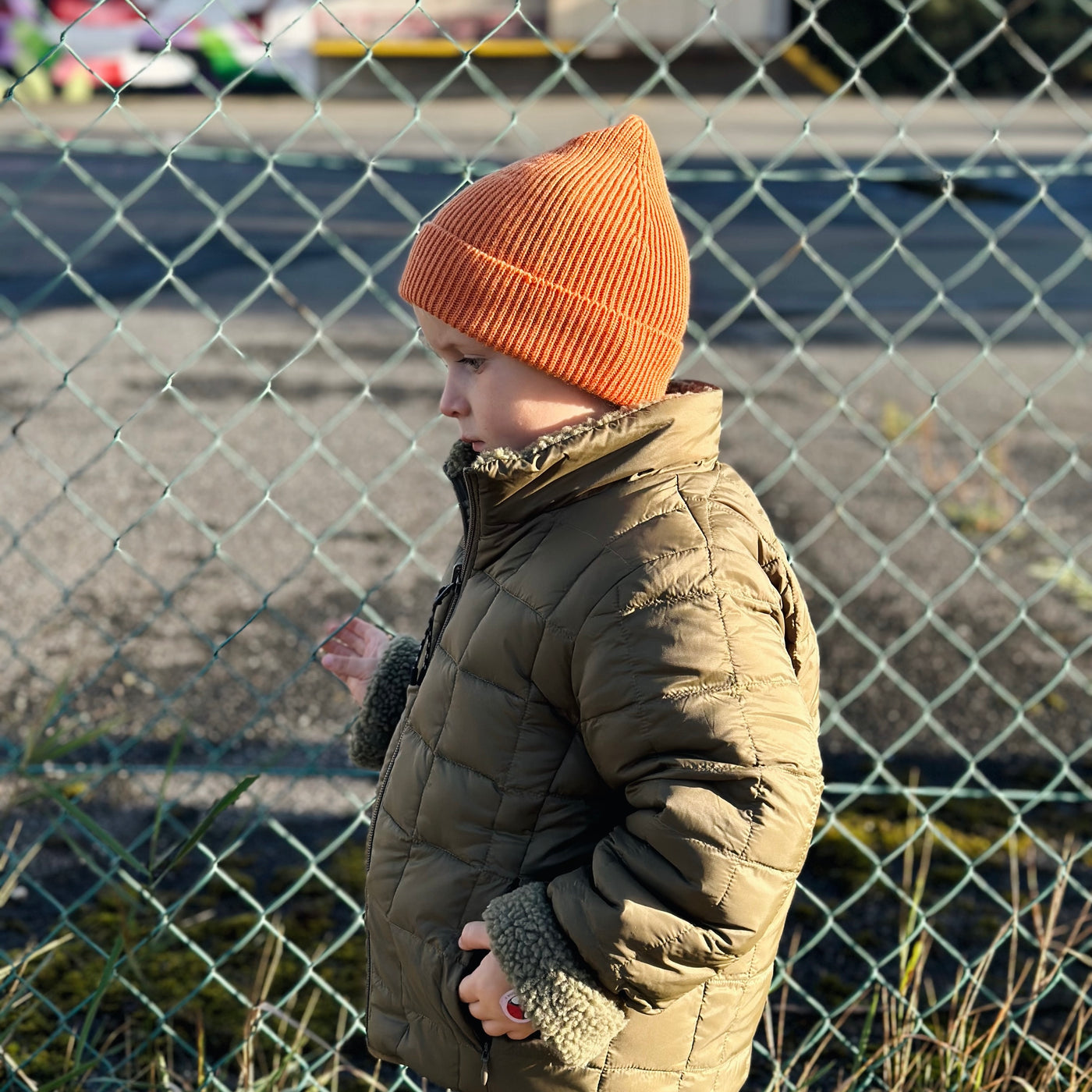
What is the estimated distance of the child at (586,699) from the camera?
1255 mm

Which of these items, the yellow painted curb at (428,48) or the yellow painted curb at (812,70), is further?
the yellow painted curb at (812,70)

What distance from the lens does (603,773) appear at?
1330 millimetres

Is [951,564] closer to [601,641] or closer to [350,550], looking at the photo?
[350,550]

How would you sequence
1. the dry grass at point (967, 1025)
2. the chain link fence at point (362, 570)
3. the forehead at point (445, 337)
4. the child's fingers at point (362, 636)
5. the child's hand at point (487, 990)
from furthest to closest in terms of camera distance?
the chain link fence at point (362, 570)
the dry grass at point (967, 1025)
the child's fingers at point (362, 636)
the forehead at point (445, 337)
the child's hand at point (487, 990)

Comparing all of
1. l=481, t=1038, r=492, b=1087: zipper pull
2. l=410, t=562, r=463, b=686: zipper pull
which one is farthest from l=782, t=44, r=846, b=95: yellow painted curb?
l=481, t=1038, r=492, b=1087: zipper pull

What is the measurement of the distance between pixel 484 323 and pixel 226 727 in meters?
2.17

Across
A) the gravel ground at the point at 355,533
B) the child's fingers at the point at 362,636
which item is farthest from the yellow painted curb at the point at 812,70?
the child's fingers at the point at 362,636

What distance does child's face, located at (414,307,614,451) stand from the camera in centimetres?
147

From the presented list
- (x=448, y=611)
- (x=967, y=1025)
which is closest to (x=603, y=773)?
(x=448, y=611)

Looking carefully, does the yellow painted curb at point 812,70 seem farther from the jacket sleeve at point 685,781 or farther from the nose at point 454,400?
the jacket sleeve at point 685,781

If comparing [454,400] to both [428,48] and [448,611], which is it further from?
[428,48]

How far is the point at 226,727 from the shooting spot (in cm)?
333

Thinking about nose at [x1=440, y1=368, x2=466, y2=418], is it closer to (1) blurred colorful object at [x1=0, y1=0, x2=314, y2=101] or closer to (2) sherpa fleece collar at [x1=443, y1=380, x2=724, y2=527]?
(2) sherpa fleece collar at [x1=443, y1=380, x2=724, y2=527]

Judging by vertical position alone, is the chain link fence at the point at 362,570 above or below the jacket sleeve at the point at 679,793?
below
